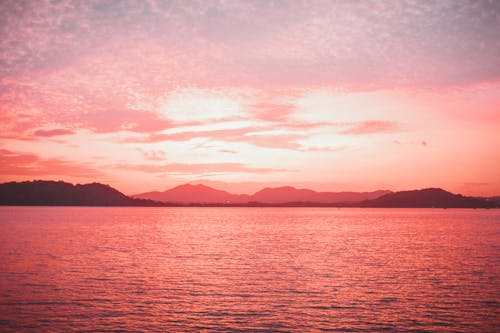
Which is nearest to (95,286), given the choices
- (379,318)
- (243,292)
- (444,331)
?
(243,292)

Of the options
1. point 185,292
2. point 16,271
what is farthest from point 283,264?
point 16,271

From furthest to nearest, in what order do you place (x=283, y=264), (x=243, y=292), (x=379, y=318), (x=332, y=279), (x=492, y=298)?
1. (x=283, y=264)
2. (x=332, y=279)
3. (x=243, y=292)
4. (x=492, y=298)
5. (x=379, y=318)

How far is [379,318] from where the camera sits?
32.8 m

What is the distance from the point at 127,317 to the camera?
3288cm

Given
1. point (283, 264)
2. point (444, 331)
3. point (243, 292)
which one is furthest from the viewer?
point (283, 264)

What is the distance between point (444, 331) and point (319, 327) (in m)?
9.31

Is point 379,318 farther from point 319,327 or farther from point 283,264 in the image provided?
point 283,264

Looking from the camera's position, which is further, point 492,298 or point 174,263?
point 174,263

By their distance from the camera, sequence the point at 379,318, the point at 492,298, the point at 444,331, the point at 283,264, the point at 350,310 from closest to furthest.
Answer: the point at 444,331
the point at 379,318
the point at 350,310
the point at 492,298
the point at 283,264

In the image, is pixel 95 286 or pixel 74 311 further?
pixel 95 286

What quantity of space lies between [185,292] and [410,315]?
22.4 metres

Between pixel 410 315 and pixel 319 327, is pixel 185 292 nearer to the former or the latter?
pixel 319 327

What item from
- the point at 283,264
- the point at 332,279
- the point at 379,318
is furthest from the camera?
the point at 283,264

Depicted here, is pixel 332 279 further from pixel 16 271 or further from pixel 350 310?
pixel 16 271
